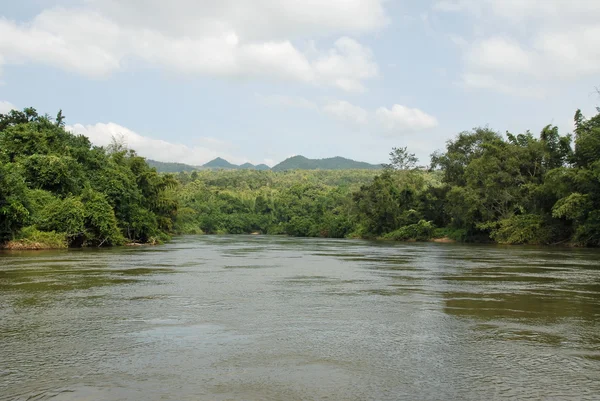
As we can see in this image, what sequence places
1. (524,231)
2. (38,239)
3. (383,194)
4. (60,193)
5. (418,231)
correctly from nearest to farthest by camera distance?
(38,239)
(60,193)
(524,231)
(418,231)
(383,194)

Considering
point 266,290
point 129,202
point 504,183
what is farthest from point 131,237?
point 504,183

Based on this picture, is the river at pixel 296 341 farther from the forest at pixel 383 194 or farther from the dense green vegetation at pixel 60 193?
the forest at pixel 383 194

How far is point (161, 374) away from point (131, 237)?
3900 centimetres

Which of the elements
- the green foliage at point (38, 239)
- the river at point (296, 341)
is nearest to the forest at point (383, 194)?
the green foliage at point (38, 239)

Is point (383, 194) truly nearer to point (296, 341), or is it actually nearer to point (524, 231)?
point (524, 231)

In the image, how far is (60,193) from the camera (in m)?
36.4

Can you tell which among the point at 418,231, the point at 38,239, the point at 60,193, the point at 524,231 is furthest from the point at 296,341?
the point at 418,231

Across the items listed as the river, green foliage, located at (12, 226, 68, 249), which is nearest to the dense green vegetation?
green foliage, located at (12, 226, 68, 249)

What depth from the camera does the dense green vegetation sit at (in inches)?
1195

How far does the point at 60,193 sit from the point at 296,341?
3369 centimetres

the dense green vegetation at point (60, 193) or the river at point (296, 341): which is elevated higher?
the dense green vegetation at point (60, 193)

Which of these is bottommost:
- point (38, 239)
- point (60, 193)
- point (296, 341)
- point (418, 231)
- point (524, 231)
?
point (418, 231)

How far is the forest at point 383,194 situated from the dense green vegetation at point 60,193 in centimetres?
8

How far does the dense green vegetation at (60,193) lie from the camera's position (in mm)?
30344
